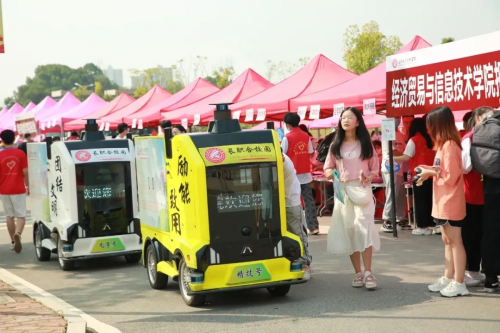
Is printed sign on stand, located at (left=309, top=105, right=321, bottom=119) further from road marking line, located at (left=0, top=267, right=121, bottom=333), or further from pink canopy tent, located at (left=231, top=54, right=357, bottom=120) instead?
road marking line, located at (left=0, top=267, right=121, bottom=333)

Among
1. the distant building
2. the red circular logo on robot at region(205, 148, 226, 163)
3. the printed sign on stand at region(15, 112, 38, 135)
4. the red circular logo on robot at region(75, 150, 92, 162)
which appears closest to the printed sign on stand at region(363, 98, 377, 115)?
the red circular logo on robot at region(75, 150, 92, 162)

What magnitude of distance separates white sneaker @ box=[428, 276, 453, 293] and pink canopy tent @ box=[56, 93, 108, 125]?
2828 cm

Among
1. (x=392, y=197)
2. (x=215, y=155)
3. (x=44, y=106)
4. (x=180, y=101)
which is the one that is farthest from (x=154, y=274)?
(x=44, y=106)

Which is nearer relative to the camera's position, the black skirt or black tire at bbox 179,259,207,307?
black tire at bbox 179,259,207,307

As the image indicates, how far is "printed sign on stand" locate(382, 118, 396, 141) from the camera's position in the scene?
12.5m

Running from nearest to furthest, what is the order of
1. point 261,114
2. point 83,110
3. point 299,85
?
point 261,114
point 299,85
point 83,110

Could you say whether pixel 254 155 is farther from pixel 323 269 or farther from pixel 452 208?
pixel 323 269

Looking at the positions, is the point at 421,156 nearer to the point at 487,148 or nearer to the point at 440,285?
the point at 440,285

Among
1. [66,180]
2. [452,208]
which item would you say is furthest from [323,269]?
[66,180]

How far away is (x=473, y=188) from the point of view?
8023mm

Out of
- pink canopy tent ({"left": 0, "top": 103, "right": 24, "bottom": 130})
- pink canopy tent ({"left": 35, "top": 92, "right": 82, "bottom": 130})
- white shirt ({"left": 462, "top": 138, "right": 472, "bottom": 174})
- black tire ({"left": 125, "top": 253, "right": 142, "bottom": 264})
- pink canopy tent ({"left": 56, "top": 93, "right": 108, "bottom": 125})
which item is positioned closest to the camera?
white shirt ({"left": 462, "top": 138, "right": 472, "bottom": 174})

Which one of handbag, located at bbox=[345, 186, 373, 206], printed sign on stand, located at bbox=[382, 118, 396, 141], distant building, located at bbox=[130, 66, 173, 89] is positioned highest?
distant building, located at bbox=[130, 66, 173, 89]

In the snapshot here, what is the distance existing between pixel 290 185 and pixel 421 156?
4.71 meters

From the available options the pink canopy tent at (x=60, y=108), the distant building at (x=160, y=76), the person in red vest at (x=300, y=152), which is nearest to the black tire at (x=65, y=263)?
the person in red vest at (x=300, y=152)
